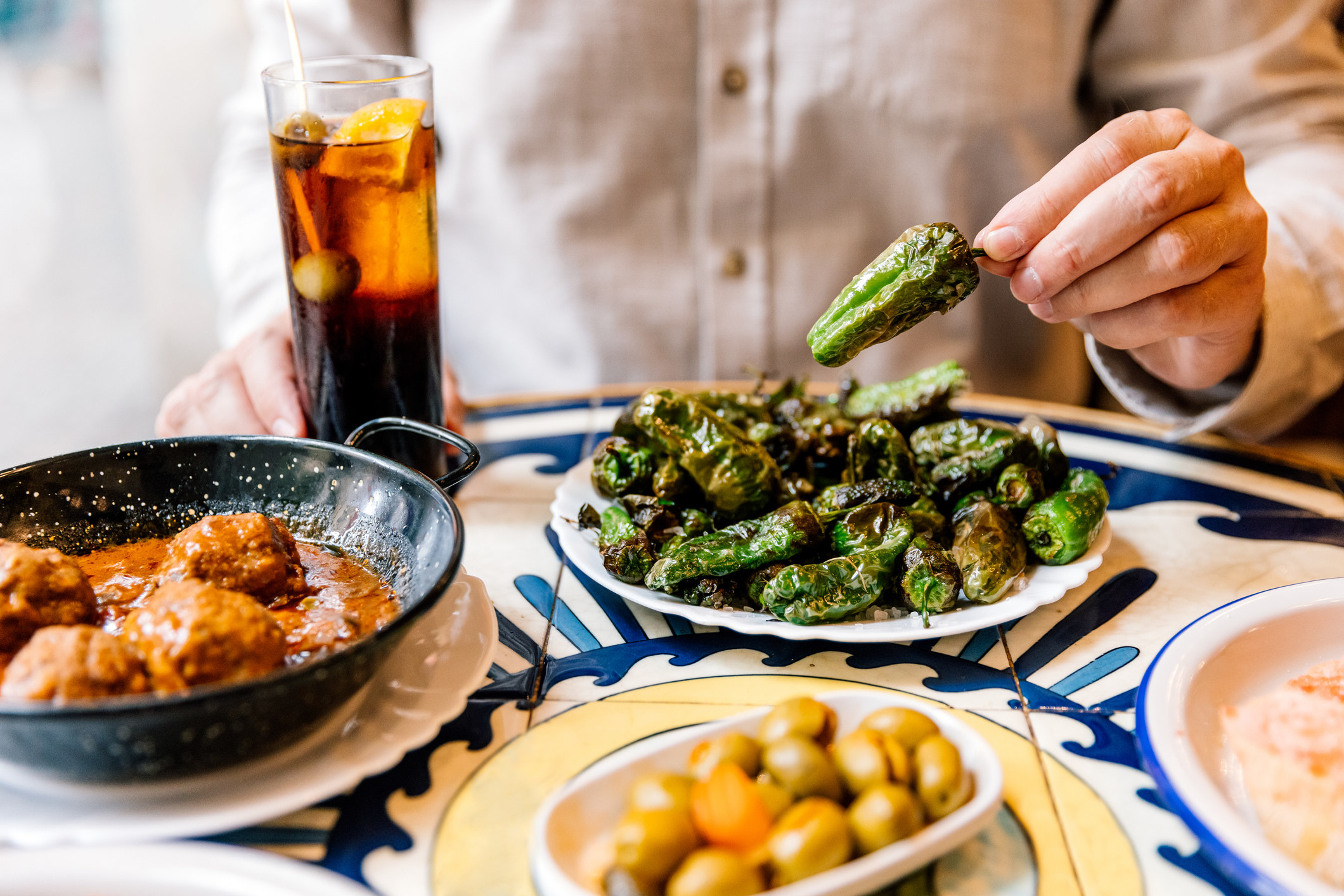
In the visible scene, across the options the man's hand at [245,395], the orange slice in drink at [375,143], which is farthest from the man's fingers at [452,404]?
the orange slice in drink at [375,143]

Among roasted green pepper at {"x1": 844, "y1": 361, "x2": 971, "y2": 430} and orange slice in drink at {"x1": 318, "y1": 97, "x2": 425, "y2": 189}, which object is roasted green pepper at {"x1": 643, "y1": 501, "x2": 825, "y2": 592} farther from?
orange slice in drink at {"x1": 318, "y1": 97, "x2": 425, "y2": 189}

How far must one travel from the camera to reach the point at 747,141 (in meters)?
2.53

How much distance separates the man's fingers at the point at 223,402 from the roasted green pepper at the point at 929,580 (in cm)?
122

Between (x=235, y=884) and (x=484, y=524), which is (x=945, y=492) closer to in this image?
(x=484, y=524)

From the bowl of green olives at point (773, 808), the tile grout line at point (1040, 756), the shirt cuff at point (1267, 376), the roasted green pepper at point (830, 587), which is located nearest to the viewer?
the bowl of green olives at point (773, 808)

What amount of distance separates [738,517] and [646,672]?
0.39 metres

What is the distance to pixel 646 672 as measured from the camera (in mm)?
1301

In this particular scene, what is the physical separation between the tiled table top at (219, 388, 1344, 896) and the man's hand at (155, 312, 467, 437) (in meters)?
0.38

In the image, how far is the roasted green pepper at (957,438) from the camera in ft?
5.59

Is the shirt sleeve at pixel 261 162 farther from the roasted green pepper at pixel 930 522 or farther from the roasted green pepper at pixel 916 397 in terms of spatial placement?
the roasted green pepper at pixel 930 522

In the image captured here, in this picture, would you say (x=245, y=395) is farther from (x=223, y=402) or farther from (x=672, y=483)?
(x=672, y=483)

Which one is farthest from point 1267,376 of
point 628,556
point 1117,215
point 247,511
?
point 247,511

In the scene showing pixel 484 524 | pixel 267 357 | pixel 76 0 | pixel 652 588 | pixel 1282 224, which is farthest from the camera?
pixel 76 0

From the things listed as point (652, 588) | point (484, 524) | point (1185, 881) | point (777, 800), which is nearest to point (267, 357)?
point (484, 524)
